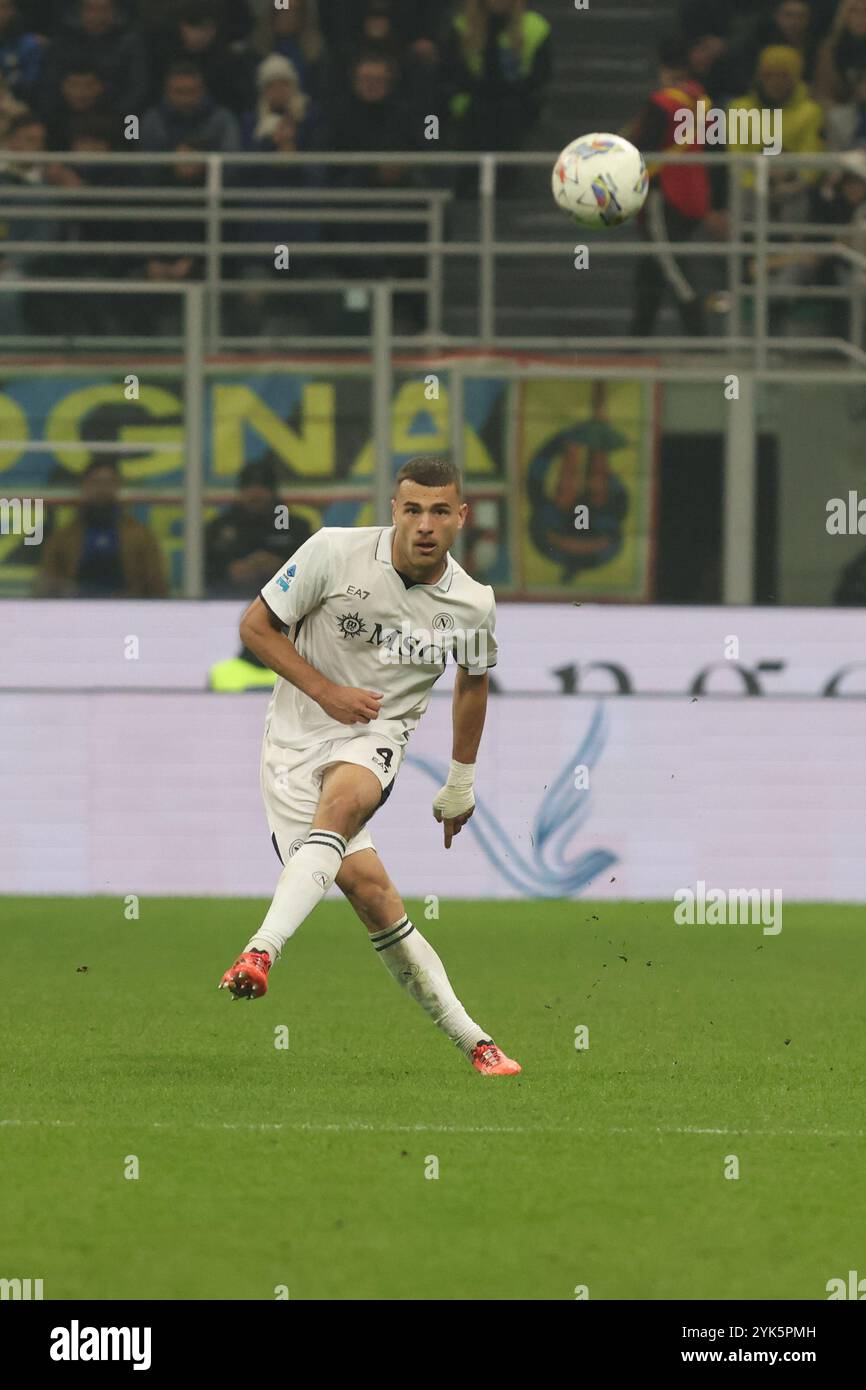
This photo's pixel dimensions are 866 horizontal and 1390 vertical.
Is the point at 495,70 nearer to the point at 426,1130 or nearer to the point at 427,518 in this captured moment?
the point at 427,518

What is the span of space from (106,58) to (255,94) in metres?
1.12

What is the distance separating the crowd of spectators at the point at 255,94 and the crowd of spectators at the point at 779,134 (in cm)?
115

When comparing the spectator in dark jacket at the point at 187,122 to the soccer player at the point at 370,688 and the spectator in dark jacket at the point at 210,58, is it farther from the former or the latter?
the soccer player at the point at 370,688

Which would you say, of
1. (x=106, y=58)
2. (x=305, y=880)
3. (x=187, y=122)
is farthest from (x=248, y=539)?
(x=305, y=880)

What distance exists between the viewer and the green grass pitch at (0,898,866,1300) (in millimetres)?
5426

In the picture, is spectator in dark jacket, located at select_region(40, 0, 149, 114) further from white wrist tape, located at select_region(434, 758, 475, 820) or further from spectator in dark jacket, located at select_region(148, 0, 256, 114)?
white wrist tape, located at select_region(434, 758, 475, 820)

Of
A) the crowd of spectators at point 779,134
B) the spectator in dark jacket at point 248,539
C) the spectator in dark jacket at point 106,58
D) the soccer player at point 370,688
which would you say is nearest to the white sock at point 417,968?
the soccer player at point 370,688

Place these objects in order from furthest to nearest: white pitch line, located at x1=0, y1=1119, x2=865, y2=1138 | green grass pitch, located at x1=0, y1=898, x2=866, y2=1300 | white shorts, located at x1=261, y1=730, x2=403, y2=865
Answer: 1. white shorts, located at x1=261, y1=730, x2=403, y2=865
2. white pitch line, located at x1=0, y1=1119, x2=865, y2=1138
3. green grass pitch, located at x1=0, y1=898, x2=866, y2=1300

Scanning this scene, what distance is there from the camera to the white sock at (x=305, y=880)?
7.65m

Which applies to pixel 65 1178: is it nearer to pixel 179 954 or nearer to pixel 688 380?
pixel 179 954

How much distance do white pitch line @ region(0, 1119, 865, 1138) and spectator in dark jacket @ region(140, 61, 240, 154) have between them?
11896 mm

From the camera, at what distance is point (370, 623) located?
802 centimetres
